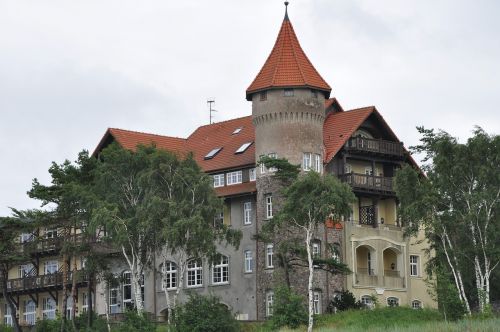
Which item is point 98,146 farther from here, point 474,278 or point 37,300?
point 474,278

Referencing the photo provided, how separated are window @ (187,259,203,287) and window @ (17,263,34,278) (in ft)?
51.8

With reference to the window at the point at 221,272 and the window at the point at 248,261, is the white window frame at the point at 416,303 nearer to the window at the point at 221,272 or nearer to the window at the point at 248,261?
the window at the point at 248,261

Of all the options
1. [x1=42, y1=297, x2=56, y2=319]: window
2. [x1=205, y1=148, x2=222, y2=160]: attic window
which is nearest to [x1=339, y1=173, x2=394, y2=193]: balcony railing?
[x1=205, y1=148, x2=222, y2=160]: attic window

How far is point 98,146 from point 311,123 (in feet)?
54.8

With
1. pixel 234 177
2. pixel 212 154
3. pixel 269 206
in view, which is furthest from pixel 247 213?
pixel 212 154

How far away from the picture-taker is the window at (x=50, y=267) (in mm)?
88062

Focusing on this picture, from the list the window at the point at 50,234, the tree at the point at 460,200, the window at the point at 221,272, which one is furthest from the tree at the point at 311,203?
the window at the point at 50,234

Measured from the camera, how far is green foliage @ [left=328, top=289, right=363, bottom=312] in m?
71.2

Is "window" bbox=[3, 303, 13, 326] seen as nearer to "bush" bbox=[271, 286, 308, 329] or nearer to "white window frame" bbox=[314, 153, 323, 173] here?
"white window frame" bbox=[314, 153, 323, 173]

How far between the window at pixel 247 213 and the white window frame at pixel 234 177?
179 cm

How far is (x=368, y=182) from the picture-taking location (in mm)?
76375

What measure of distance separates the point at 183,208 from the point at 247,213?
10.4m

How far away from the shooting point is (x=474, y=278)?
6931cm

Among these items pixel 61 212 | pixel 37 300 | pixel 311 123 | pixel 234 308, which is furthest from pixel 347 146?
pixel 37 300
